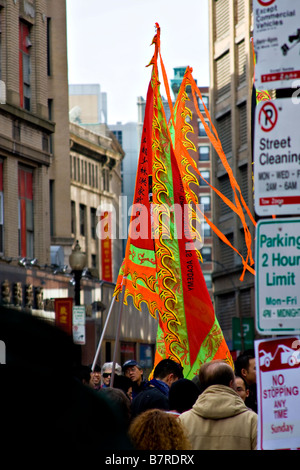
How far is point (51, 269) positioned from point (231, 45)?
26.0 meters

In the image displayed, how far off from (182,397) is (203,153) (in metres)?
96.0

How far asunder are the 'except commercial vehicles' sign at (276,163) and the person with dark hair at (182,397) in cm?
283

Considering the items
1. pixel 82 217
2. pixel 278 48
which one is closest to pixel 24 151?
pixel 278 48

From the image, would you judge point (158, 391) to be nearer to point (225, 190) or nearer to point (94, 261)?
point (225, 190)

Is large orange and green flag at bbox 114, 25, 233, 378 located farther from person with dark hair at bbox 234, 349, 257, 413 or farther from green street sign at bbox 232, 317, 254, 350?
green street sign at bbox 232, 317, 254, 350

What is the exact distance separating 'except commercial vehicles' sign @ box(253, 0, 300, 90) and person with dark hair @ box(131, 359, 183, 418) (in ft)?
13.3

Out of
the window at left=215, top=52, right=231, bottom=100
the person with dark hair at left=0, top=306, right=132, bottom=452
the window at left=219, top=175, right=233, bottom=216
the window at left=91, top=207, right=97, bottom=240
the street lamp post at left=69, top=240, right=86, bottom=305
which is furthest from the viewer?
the window at left=91, top=207, right=97, bottom=240

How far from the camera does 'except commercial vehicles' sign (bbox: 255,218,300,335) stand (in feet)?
15.1

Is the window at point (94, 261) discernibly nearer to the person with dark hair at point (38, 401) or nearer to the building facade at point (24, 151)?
the building facade at point (24, 151)

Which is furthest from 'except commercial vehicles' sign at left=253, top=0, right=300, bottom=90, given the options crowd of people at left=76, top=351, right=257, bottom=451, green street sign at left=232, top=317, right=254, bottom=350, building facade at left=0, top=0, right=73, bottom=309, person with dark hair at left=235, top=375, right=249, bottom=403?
green street sign at left=232, top=317, right=254, bottom=350

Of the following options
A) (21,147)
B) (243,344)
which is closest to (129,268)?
(21,147)

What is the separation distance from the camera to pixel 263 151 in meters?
4.70

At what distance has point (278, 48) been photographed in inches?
188
